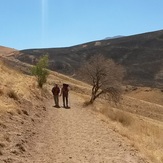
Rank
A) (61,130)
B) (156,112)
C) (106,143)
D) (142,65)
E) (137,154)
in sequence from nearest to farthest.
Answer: (137,154), (106,143), (61,130), (156,112), (142,65)

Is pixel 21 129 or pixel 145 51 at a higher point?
pixel 145 51

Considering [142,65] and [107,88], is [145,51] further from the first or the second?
[107,88]

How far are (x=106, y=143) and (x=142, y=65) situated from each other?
107201mm

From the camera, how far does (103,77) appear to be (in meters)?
40.3

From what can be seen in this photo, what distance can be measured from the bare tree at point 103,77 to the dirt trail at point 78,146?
23.6 meters

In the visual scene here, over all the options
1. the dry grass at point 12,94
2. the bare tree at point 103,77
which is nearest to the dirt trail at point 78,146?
the dry grass at point 12,94

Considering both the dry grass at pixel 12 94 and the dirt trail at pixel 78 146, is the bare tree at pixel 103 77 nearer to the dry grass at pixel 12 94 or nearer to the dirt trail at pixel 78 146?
the dry grass at pixel 12 94

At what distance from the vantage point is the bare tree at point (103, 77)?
3888 centimetres

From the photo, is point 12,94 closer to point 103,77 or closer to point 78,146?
point 78,146

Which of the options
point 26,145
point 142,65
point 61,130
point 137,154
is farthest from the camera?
point 142,65

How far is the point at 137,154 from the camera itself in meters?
11.5

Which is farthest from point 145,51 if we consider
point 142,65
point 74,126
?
point 74,126

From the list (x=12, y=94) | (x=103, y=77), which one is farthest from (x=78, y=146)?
(x=103, y=77)

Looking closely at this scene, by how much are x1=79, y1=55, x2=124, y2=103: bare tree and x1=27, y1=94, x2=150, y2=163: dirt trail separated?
77.3 feet
